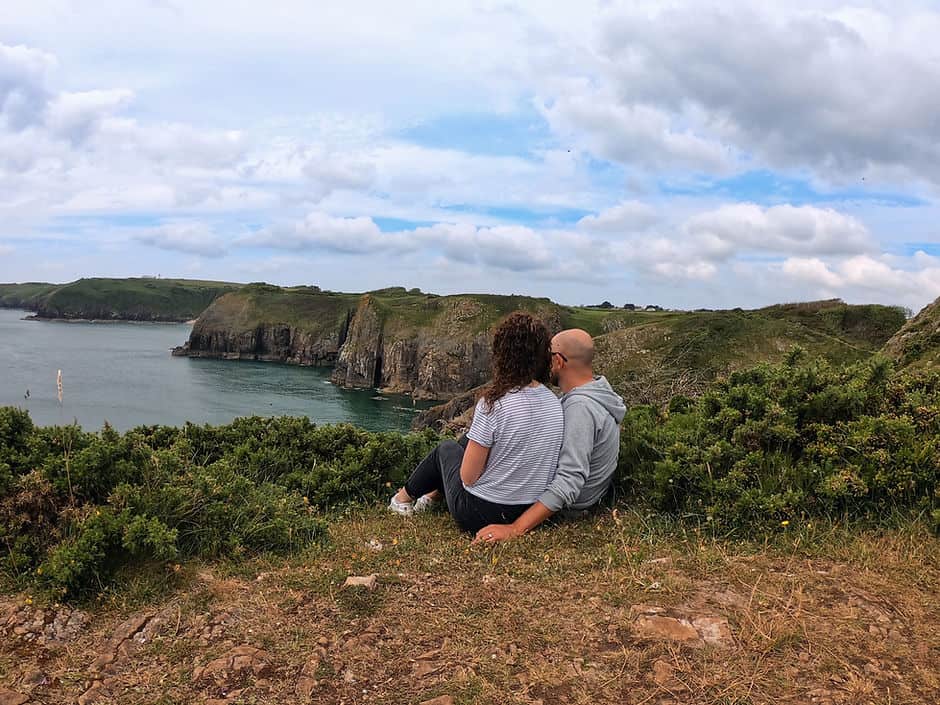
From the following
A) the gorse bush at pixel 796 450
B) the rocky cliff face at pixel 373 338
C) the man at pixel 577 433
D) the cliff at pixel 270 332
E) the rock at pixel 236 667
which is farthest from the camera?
the cliff at pixel 270 332

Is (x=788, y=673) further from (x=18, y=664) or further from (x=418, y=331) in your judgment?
(x=418, y=331)

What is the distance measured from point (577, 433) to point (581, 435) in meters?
0.04

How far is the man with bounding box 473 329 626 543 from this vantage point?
5453 mm

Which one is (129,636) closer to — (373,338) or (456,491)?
(456,491)

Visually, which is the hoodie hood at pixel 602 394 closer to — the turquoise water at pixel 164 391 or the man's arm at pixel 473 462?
the man's arm at pixel 473 462

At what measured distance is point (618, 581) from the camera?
441 centimetres

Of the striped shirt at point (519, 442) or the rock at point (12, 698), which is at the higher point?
the striped shirt at point (519, 442)

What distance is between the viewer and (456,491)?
5789mm

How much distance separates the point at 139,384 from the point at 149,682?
92980 mm

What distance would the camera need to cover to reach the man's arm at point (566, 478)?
542cm

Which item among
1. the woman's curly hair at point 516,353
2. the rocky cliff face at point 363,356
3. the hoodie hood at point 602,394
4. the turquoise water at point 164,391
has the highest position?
the woman's curly hair at point 516,353

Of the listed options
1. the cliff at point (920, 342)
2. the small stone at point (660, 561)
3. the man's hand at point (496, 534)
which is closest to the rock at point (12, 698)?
the man's hand at point (496, 534)

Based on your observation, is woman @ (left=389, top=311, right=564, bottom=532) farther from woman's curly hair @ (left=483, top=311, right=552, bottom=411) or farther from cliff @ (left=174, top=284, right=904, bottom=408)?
cliff @ (left=174, top=284, right=904, bottom=408)

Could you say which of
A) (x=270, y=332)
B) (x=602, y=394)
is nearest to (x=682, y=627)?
(x=602, y=394)
